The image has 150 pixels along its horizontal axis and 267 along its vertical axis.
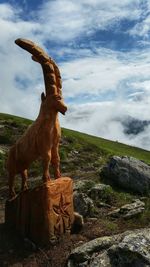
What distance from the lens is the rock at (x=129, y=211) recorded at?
70.6 feet

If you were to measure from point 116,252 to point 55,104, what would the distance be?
6.56 meters

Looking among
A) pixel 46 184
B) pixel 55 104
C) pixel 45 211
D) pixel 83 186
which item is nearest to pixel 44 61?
pixel 55 104

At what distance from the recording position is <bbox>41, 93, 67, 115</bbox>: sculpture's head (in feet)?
61.8

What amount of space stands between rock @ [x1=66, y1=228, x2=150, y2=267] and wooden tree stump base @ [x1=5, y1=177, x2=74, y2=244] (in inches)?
76.4

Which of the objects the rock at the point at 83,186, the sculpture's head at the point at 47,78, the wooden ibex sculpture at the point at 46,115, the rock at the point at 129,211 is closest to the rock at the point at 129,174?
the rock at the point at 83,186

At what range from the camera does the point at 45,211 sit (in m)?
18.5

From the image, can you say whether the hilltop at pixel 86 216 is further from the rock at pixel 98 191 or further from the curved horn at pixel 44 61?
the curved horn at pixel 44 61

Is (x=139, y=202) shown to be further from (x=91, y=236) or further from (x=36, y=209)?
(x=36, y=209)

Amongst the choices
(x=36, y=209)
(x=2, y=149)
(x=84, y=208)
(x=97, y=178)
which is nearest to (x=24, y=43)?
(x=36, y=209)

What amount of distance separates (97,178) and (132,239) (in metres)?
15.0

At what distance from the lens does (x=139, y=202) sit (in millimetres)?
23703

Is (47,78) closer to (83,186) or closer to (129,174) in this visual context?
(83,186)

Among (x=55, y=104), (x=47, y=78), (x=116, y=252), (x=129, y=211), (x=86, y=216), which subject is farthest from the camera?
(x=86, y=216)

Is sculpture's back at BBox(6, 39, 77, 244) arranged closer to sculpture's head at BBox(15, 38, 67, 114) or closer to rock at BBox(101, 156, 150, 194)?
sculpture's head at BBox(15, 38, 67, 114)
